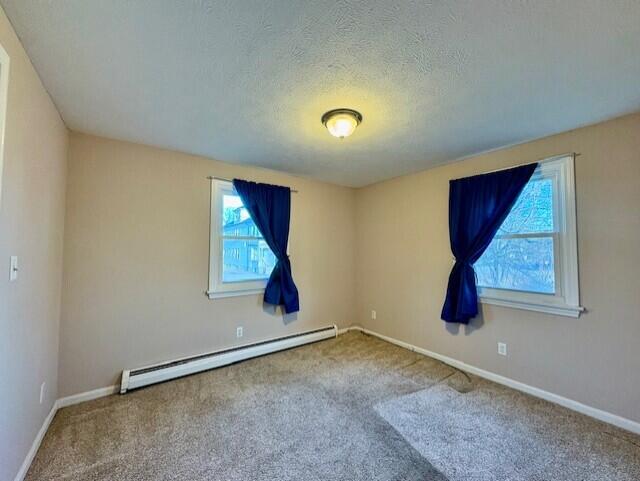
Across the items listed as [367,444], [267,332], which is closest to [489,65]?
[367,444]

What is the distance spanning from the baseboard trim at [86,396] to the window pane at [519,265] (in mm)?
3839

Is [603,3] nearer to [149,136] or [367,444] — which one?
[367,444]

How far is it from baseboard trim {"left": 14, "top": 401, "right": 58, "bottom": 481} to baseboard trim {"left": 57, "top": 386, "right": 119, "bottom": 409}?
7 cm

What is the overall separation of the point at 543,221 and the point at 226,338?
358 cm

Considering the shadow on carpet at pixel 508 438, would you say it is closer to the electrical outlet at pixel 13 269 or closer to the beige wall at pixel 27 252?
the beige wall at pixel 27 252

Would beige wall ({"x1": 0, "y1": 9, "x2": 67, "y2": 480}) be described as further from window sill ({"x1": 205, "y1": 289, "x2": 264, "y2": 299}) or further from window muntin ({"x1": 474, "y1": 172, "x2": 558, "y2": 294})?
window muntin ({"x1": 474, "y1": 172, "x2": 558, "y2": 294})

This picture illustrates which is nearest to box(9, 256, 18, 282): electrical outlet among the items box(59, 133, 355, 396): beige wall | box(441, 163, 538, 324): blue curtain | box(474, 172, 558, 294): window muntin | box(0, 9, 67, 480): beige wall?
box(0, 9, 67, 480): beige wall

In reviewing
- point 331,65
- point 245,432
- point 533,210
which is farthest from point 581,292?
point 245,432

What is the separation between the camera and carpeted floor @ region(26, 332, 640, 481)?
1.65 m

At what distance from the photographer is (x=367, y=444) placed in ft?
6.14

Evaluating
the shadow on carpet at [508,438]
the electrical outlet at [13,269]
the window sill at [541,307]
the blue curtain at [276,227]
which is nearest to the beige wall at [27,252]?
the electrical outlet at [13,269]

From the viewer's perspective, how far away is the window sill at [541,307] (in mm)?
2334

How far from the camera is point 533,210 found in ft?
8.66

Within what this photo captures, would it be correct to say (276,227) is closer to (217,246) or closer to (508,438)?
(217,246)
